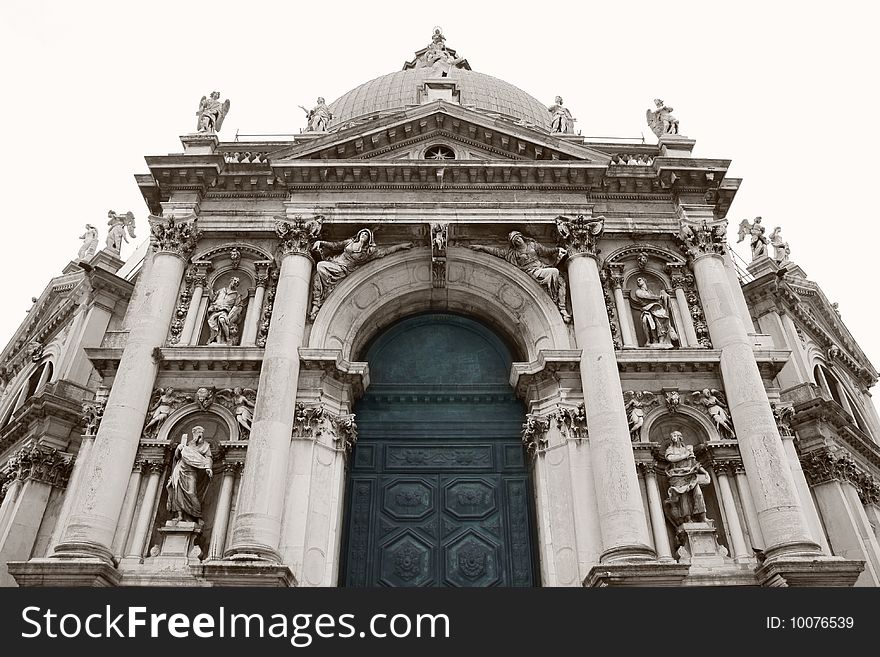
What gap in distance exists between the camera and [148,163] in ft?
56.1

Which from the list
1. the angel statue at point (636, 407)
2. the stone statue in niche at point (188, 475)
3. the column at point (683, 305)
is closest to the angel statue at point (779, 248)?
the column at point (683, 305)

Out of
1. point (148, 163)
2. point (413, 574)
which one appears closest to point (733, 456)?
point (413, 574)

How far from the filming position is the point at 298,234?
16.3m

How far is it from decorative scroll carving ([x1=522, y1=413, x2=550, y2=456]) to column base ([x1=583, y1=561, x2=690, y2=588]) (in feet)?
10.5

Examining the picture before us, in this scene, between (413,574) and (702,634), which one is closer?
(702,634)

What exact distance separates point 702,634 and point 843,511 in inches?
471

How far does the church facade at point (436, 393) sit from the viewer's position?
1288 centimetres

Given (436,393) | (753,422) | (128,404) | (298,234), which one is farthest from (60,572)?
(753,422)

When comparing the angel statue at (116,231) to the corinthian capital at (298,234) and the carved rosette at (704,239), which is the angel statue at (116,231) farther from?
the carved rosette at (704,239)

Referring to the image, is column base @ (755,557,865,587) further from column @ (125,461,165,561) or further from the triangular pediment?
column @ (125,461,165,561)

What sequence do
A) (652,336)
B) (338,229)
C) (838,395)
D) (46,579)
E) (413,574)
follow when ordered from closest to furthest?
(46,579)
(413,574)
(652,336)
(338,229)
(838,395)

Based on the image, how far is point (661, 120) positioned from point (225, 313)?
12400 millimetres

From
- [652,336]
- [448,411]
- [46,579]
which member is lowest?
[46,579]

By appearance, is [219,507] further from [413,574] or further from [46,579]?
[413,574]
